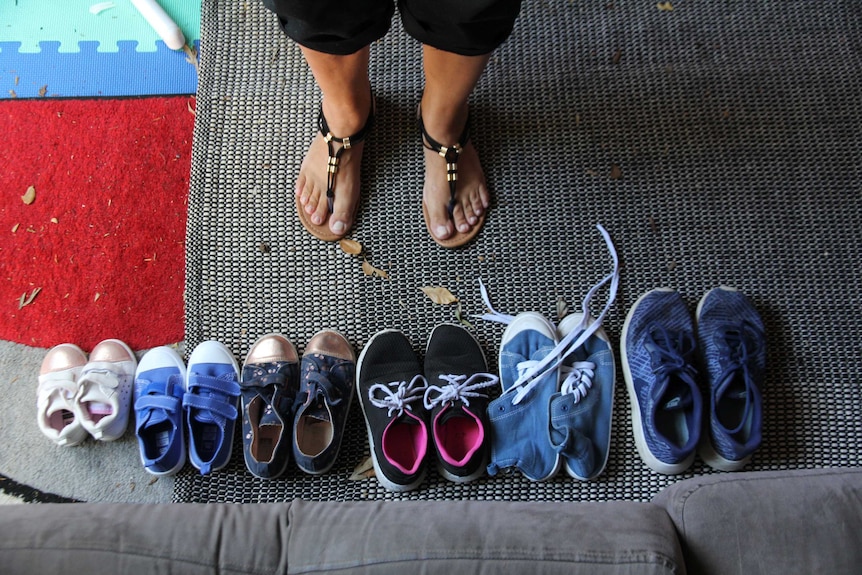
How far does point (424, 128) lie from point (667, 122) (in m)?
0.54

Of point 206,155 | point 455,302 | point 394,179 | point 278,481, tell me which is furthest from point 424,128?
point 278,481

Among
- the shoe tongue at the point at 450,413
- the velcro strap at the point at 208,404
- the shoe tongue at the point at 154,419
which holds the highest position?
the shoe tongue at the point at 450,413

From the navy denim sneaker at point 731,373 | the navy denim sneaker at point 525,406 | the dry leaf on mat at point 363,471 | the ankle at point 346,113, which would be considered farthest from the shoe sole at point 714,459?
the ankle at point 346,113

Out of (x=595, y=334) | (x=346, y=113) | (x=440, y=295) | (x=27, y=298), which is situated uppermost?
(x=346, y=113)

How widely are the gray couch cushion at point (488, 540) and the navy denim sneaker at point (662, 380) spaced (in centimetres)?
19

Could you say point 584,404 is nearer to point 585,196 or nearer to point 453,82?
point 585,196

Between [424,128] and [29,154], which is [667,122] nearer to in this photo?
[424,128]

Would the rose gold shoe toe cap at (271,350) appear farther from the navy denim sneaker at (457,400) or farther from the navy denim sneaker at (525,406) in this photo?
the navy denim sneaker at (525,406)

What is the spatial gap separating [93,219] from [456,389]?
0.87 m

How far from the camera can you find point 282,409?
102 cm

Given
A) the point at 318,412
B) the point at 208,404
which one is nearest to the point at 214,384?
the point at 208,404

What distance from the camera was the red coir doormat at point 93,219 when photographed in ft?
3.75

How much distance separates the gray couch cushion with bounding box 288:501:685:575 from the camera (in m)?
0.75

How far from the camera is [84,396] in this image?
1.04m
